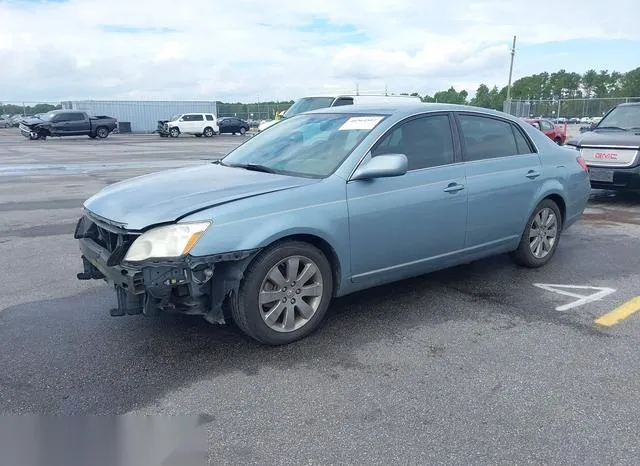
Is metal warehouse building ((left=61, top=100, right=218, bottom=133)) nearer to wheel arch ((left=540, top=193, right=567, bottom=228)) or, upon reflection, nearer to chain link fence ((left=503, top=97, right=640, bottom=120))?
chain link fence ((left=503, top=97, right=640, bottom=120))

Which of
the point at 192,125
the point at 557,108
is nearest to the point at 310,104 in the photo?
the point at 557,108

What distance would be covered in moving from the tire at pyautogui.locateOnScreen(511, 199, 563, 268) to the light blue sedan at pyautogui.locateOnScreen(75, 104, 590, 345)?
Answer: 2 centimetres

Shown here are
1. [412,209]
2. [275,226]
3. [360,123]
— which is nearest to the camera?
[275,226]

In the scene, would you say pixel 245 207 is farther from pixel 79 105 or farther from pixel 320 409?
pixel 79 105

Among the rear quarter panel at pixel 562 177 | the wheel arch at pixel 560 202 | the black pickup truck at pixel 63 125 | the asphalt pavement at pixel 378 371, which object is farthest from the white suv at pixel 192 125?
the wheel arch at pixel 560 202

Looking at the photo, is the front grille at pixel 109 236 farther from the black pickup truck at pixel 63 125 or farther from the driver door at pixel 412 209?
the black pickup truck at pixel 63 125

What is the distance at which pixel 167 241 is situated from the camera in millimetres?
3494

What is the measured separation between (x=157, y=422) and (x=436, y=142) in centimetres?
312

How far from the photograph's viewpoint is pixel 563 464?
2674 mm

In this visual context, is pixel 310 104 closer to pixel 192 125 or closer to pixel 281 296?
pixel 281 296

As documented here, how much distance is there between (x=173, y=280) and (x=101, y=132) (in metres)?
36.2

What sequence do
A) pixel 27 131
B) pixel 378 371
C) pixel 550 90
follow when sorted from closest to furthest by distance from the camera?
pixel 378 371
pixel 27 131
pixel 550 90

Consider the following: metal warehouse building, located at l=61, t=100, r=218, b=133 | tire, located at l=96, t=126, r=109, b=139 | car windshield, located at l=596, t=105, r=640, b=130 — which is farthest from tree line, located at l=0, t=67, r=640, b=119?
car windshield, located at l=596, t=105, r=640, b=130

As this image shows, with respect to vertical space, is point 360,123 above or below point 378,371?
above
